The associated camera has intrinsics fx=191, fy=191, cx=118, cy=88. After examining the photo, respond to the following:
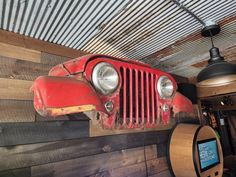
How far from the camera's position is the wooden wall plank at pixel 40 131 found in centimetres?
137

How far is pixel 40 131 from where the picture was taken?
5.05 ft

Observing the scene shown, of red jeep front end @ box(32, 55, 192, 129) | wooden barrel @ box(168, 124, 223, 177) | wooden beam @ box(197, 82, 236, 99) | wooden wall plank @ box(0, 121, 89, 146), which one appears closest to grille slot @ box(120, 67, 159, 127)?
red jeep front end @ box(32, 55, 192, 129)

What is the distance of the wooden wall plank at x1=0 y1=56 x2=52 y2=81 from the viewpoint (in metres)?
1.45

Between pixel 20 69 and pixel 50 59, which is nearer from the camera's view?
pixel 20 69

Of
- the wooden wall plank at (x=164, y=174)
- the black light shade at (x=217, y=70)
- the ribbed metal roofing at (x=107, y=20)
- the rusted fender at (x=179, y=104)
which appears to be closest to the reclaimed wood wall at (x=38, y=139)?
the ribbed metal roofing at (x=107, y=20)

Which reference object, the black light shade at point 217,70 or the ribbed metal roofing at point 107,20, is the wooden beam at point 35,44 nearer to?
the ribbed metal roofing at point 107,20

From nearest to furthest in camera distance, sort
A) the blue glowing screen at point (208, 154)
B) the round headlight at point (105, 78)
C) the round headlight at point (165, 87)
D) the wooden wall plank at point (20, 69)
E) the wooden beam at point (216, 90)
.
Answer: the round headlight at point (105, 78) < the round headlight at point (165, 87) < the wooden wall plank at point (20, 69) < the blue glowing screen at point (208, 154) < the wooden beam at point (216, 90)

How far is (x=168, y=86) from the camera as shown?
45.1 inches

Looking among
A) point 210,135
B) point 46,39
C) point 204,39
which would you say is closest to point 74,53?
point 46,39

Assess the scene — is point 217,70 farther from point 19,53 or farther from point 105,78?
point 19,53

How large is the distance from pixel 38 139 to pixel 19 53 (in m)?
0.71

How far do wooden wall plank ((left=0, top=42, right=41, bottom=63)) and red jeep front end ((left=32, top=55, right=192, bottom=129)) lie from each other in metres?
0.68

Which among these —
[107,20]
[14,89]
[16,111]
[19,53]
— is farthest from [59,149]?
[107,20]

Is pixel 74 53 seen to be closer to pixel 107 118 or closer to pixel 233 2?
pixel 107 118
